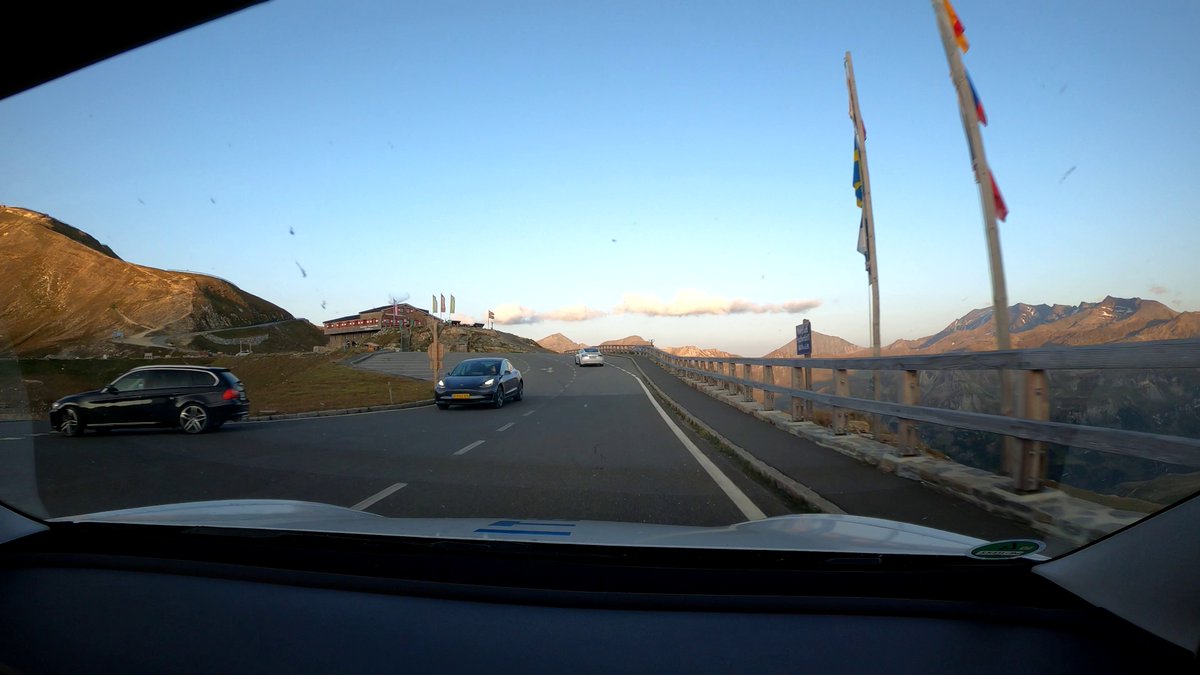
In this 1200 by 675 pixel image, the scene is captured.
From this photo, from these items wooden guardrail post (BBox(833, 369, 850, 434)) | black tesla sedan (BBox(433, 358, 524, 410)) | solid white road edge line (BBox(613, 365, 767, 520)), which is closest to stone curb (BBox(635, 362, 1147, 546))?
wooden guardrail post (BBox(833, 369, 850, 434))

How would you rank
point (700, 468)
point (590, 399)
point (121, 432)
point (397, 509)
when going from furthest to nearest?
1. point (590, 399)
2. point (121, 432)
3. point (700, 468)
4. point (397, 509)

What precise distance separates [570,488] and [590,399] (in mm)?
15867

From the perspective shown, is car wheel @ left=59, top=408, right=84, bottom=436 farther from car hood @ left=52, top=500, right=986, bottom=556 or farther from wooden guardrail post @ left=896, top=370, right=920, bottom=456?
wooden guardrail post @ left=896, top=370, right=920, bottom=456

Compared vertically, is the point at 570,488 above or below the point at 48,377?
below

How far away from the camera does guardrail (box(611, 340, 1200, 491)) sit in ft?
12.5

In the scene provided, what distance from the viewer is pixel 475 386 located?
20078mm

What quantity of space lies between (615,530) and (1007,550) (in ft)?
5.49

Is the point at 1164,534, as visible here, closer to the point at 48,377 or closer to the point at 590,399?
the point at 48,377

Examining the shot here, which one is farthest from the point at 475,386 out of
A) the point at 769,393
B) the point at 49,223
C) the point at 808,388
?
the point at 49,223

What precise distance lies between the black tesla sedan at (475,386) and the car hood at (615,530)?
16.2 metres

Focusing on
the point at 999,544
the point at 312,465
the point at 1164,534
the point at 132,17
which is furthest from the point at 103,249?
the point at 1164,534

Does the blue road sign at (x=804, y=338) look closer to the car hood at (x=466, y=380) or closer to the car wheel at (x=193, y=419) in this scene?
the car hood at (x=466, y=380)

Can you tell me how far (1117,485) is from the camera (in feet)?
14.8

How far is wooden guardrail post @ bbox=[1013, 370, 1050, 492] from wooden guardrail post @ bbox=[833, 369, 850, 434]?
14.4 feet
